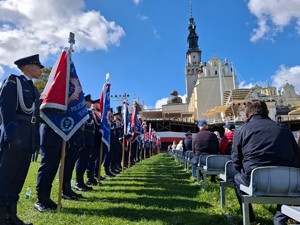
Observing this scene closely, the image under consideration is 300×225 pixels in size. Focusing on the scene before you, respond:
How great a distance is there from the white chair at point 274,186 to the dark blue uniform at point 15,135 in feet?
9.92

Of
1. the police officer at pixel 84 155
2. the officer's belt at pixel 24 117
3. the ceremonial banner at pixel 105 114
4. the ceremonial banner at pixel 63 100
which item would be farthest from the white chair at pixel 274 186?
the ceremonial banner at pixel 105 114

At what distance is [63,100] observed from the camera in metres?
5.45

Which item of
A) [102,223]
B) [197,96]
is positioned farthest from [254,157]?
[197,96]

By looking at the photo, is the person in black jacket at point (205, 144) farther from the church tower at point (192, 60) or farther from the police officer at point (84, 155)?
the church tower at point (192, 60)

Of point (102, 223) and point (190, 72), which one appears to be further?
point (190, 72)

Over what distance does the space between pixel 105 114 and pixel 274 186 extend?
603cm

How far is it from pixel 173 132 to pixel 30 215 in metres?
60.8

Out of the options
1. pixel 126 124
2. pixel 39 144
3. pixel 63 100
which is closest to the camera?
pixel 39 144

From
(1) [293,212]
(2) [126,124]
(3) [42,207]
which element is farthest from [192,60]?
(1) [293,212]

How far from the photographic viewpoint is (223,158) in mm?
6137

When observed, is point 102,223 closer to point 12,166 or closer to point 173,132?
point 12,166

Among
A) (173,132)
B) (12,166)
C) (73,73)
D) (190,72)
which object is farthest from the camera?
(190,72)

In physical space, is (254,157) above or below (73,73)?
below

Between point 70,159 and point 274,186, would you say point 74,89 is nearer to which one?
point 70,159
